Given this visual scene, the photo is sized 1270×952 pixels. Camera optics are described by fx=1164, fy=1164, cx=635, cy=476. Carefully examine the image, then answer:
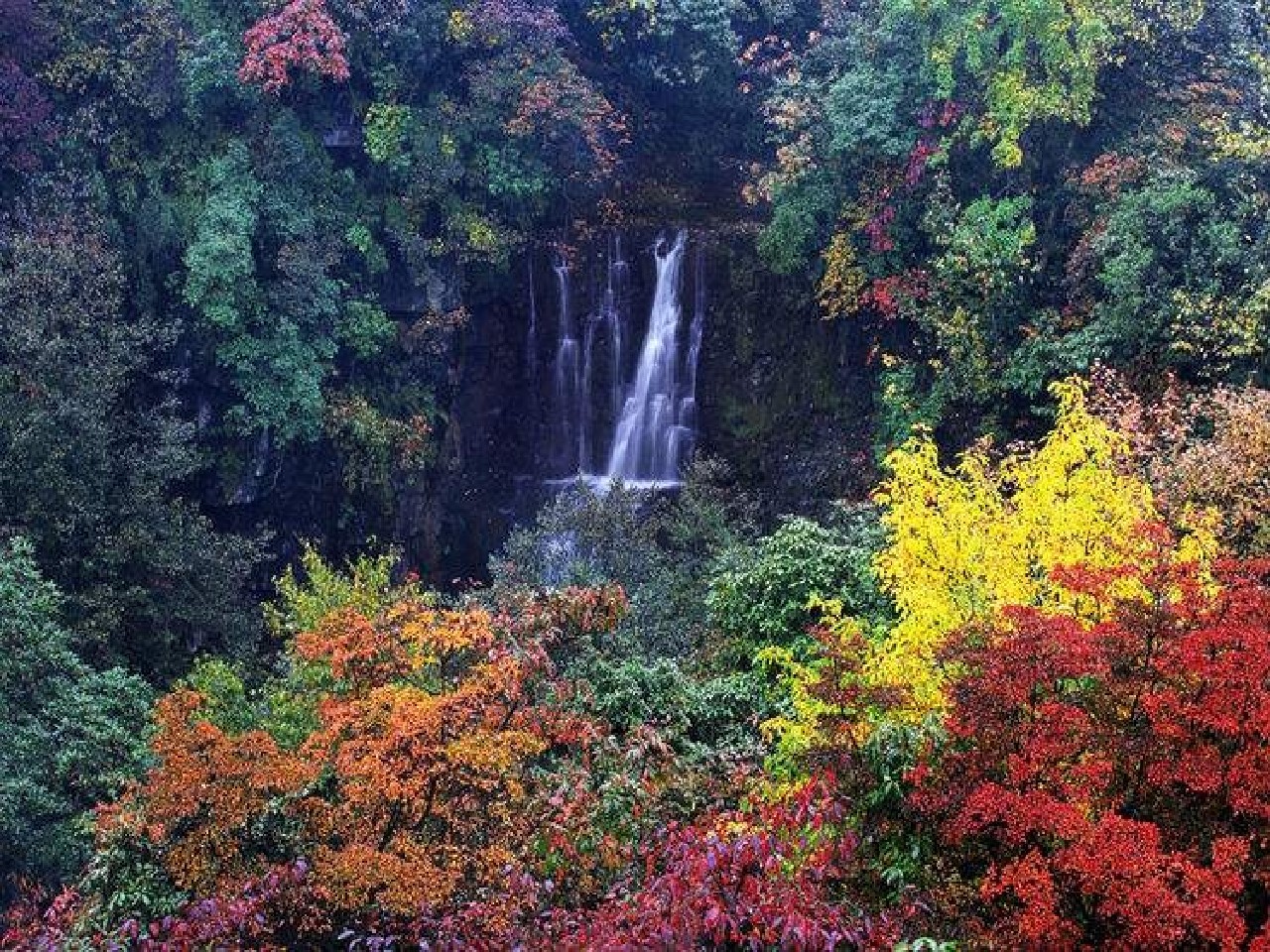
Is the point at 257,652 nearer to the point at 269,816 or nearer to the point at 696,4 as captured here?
the point at 269,816

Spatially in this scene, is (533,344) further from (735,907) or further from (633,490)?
(735,907)

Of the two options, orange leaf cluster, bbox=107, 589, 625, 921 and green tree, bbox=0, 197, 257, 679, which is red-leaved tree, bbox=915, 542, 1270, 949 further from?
green tree, bbox=0, 197, 257, 679

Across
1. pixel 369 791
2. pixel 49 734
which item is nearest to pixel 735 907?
pixel 369 791

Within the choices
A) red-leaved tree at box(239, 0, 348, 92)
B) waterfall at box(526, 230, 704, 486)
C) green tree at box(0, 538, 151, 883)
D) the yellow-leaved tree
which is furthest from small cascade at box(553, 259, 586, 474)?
the yellow-leaved tree

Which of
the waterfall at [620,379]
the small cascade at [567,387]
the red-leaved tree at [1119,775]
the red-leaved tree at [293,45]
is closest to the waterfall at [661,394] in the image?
the waterfall at [620,379]

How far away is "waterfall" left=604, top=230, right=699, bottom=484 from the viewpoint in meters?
20.0

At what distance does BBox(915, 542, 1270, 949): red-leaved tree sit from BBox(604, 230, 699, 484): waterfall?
43.5 ft

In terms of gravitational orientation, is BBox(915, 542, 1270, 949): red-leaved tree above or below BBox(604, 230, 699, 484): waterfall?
below

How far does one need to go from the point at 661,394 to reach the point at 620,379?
33.5 inches

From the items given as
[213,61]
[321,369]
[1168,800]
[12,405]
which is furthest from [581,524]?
[1168,800]

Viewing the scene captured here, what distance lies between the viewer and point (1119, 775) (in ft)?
20.4

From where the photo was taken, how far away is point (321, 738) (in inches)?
294

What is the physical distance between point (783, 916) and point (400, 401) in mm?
15938

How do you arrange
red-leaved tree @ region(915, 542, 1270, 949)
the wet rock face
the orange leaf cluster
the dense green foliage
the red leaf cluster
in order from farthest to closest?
the wet rock face < the orange leaf cluster < the dense green foliage < red-leaved tree @ region(915, 542, 1270, 949) < the red leaf cluster
